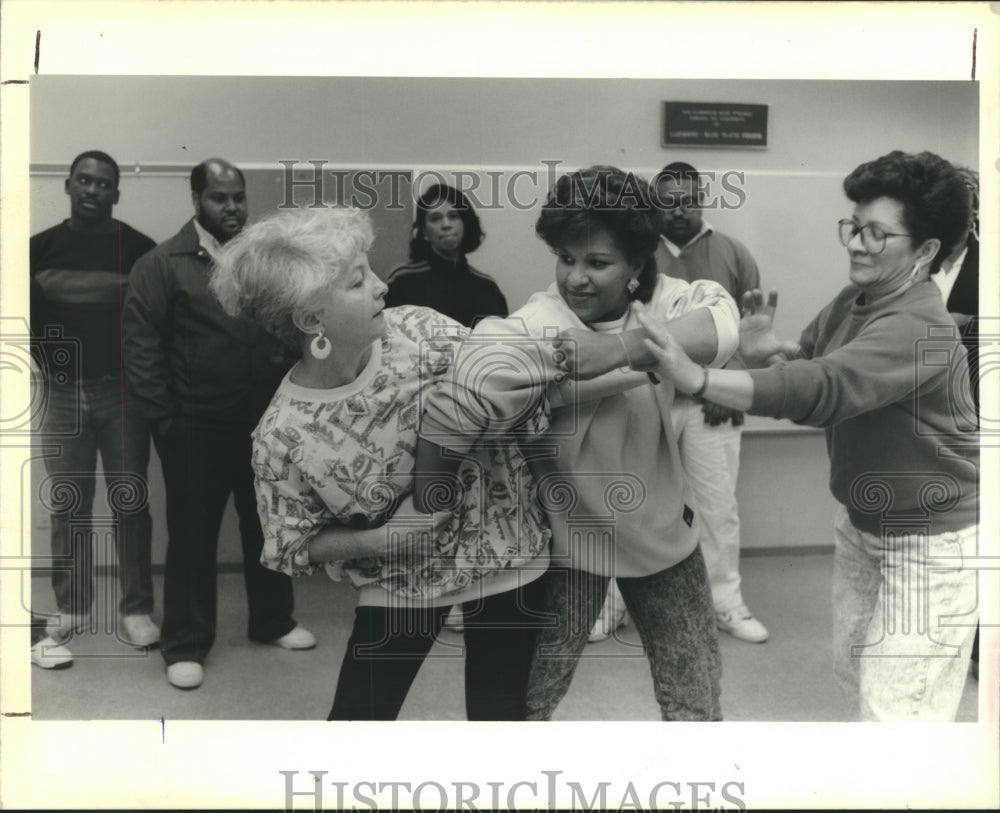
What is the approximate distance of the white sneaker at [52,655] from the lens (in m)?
2.95

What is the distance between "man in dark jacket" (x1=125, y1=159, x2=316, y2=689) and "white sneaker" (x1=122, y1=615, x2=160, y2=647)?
32mm

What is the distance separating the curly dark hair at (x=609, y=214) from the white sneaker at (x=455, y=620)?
3.15 feet

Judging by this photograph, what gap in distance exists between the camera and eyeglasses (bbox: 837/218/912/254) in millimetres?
2775

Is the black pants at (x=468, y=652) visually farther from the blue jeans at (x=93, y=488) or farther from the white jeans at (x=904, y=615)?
the white jeans at (x=904, y=615)

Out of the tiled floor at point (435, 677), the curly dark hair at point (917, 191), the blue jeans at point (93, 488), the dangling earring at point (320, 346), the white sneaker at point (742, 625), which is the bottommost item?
the tiled floor at point (435, 677)

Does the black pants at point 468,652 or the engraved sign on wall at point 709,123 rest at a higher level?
the engraved sign on wall at point 709,123

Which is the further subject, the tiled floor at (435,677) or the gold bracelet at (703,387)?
the tiled floor at (435,677)

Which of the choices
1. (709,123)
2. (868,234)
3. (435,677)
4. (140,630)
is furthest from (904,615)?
(140,630)

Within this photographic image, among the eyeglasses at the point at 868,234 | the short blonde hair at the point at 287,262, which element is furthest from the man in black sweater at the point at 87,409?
the eyeglasses at the point at 868,234

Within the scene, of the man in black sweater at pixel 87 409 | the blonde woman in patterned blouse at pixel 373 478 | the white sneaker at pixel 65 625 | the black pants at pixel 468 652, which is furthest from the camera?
the white sneaker at pixel 65 625

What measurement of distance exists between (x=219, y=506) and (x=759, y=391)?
1.53 meters

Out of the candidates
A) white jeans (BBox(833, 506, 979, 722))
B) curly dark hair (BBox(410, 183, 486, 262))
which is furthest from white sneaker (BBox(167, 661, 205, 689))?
white jeans (BBox(833, 506, 979, 722))

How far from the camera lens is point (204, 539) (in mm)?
2902

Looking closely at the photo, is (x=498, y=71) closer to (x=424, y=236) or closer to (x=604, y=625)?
(x=424, y=236)
